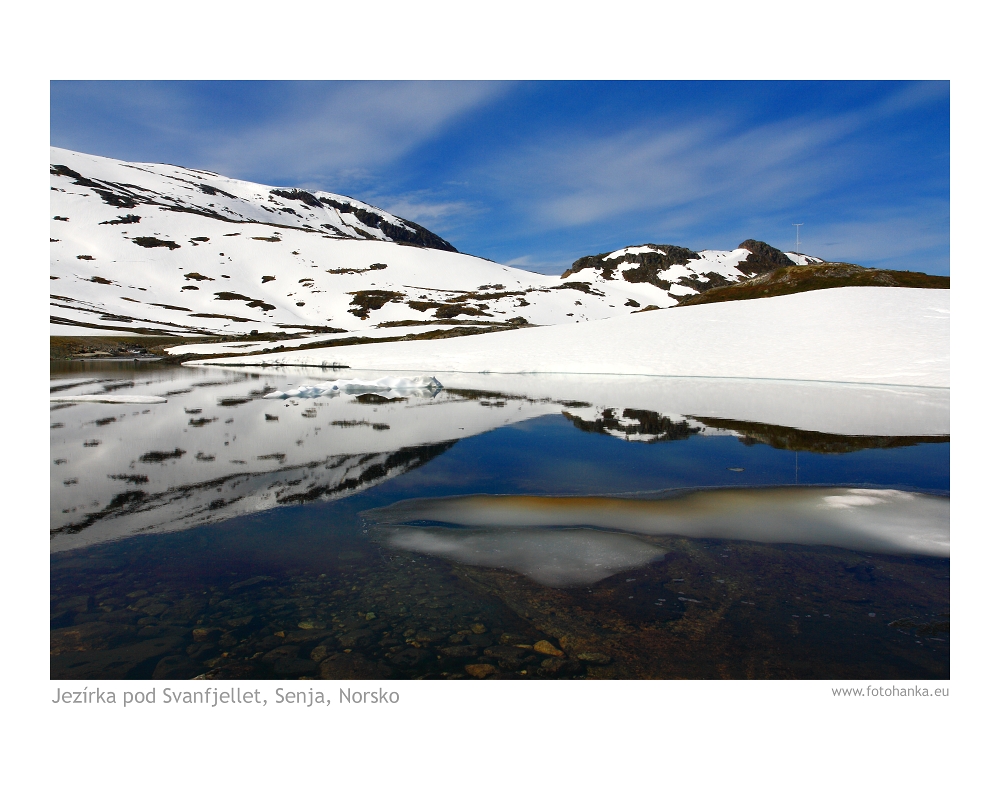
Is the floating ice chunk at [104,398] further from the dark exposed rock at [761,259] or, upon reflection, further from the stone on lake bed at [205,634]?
the dark exposed rock at [761,259]

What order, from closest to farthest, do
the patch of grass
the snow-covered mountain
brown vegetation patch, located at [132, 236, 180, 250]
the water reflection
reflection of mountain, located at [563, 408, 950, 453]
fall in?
the water reflection
reflection of mountain, located at [563, 408, 950, 453]
the patch of grass
the snow-covered mountain
brown vegetation patch, located at [132, 236, 180, 250]

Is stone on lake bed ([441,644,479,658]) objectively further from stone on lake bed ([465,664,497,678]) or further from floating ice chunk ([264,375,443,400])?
floating ice chunk ([264,375,443,400])

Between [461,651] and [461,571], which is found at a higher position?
[461,571]

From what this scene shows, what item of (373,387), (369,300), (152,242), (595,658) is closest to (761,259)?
(369,300)

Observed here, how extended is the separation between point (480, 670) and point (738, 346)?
3044 cm

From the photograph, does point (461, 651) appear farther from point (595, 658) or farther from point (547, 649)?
point (595, 658)

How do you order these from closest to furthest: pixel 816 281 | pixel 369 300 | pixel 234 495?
pixel 234 495 < pixel 816 281 < pixel 369 300

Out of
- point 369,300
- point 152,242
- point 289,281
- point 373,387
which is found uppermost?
point 152,242

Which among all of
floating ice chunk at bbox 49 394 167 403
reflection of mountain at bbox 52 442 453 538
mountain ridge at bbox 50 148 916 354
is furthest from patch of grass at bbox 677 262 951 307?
reflection of mountain at bbox 52 442 453 538

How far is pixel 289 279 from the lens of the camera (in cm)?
11188

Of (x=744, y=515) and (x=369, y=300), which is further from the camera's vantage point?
(x=369, y=300)

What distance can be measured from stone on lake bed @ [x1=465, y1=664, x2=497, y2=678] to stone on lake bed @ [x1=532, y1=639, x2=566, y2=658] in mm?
367

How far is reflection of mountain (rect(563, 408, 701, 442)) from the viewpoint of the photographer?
39.0ft
